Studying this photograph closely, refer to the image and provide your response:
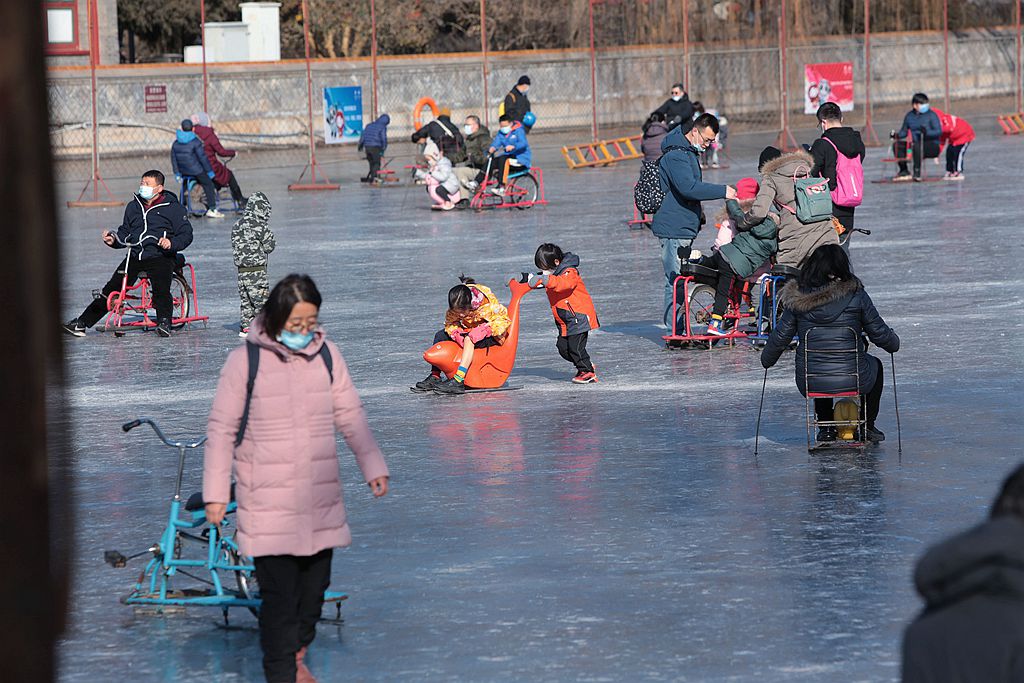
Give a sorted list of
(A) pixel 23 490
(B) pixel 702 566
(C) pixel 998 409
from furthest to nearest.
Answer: (C) pixel 998 409
(B) pixel 702 566
(A) pixel 23 490

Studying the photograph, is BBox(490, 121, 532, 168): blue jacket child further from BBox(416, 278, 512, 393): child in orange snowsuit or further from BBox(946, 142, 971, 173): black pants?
BBox(416, 278, 512, 393): child in orange snowsuit

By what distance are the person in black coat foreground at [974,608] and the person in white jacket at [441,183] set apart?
22.0 m

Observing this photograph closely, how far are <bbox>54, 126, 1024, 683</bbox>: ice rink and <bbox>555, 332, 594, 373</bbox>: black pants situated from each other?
22cm

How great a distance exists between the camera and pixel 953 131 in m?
27.2

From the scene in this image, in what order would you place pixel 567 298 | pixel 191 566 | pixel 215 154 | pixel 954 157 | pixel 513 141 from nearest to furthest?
pixel 191 566 < pixel 567 298 < pixel 513 141 < pixel 215 154 < pixel 954 157

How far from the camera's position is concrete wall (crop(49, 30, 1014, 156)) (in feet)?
121

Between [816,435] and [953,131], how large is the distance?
18786 mm

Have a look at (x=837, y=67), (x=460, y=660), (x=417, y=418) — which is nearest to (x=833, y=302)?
(x=417, y=418)

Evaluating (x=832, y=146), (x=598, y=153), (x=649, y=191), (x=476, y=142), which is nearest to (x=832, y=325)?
(x=832, y=146)

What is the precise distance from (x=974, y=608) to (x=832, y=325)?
5783 millimetres

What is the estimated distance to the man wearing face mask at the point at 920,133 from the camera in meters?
27.2

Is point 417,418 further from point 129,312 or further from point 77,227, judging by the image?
point 77,227

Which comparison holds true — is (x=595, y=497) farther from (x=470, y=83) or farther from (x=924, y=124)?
(x=470, y=83)

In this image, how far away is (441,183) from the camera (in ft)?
83.0
